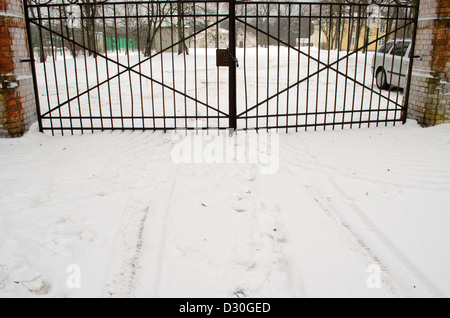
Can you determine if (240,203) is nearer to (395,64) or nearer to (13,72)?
(13,72)

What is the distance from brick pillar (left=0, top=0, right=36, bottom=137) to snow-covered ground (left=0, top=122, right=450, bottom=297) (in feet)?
1.34

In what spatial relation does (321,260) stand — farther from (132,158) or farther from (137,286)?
(132,158)

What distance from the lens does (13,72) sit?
5.42 meters

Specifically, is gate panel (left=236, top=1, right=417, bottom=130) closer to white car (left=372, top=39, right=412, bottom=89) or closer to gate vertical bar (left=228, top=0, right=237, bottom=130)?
white car (left=372, top=39, right=412, bottom=89)

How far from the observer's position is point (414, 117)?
639cm

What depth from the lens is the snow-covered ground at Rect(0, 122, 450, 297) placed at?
2541 mm

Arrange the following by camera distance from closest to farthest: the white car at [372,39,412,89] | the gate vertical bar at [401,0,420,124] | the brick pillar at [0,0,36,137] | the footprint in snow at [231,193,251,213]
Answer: the footprint in snow at [231,193,251,213] → the brick pillar at [0,0,36,137] → the gate vertical bar at [401,0,420,124] → the white car at [372,39,412,89]

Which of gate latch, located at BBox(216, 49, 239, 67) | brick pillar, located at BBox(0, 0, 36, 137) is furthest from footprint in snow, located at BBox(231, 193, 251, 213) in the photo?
brick pillar, located at BBox(0, 0, 36, 137)

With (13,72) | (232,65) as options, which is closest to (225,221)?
(232,65)

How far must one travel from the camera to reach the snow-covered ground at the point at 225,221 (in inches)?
100

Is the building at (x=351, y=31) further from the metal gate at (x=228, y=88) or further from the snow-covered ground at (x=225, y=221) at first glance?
the snow-covered ground at (x=225, y=221)

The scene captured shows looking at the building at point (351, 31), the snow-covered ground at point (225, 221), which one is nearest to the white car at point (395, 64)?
the building at point (351, 31)

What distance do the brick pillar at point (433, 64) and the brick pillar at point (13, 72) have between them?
20.3 feet

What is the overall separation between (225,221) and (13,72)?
4.15 meters
